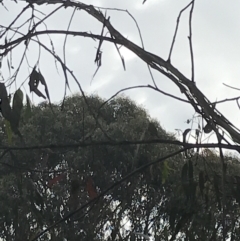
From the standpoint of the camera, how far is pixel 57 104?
31.2 ft

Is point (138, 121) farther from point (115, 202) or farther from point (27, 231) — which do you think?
point (27, 231)

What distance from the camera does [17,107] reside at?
1386 millimetres

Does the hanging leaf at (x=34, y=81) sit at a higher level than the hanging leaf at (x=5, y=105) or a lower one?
higher

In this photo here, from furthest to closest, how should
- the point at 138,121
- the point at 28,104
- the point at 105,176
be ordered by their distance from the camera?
1. the point at 138,121
2. the point at 105,176
3. the point at 28,104

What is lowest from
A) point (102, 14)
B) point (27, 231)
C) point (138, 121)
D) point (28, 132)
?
point (102, 14)

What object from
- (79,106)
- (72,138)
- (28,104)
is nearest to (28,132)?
(72,138)

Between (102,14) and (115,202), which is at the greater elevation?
(115,202)

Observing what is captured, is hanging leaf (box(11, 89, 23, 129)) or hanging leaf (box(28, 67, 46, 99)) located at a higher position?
hanging leaf (box(28, 67, 46, 99))

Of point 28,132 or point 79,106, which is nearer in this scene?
point 28,132

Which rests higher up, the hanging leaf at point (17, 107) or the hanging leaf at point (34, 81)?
the hanging leaf at point (34, 81)

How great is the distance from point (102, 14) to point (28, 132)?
718cm

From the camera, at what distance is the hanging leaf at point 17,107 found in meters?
1.34

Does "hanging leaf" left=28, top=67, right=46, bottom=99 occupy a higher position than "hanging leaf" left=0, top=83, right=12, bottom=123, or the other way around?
"hanging leaf" left=28, top=67, right=46, bottom=99

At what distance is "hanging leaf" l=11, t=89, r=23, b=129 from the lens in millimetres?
1342
